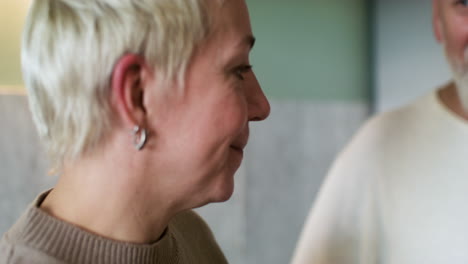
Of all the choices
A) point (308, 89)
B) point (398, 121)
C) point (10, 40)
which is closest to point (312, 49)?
point (308, 89)

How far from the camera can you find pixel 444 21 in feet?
3.90

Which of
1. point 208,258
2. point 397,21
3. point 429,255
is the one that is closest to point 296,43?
point 397,21

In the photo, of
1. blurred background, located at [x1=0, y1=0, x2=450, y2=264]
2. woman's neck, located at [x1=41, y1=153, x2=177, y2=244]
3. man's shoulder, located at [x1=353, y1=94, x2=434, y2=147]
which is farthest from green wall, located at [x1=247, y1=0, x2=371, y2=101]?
woman's neck, located at [x1=41, y1=153, x2=177, y2=244]

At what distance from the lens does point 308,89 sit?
234 centimetres

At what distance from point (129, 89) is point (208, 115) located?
10 cm

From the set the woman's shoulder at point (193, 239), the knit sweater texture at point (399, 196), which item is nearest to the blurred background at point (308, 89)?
the knit sweater texture at point (399, 196)

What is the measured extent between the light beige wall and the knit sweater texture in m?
0.83

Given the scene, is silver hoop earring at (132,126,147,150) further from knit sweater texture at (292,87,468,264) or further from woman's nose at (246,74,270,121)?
knit sweater texture at (292,87,468,264)

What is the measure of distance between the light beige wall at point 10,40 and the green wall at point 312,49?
0.94 metres

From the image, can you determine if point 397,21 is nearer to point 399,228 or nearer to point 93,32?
point 399,228

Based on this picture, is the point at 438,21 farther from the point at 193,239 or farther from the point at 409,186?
the point at 193,239

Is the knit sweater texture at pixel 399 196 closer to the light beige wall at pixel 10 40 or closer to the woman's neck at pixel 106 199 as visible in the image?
the woman's neck at pixel 106 199

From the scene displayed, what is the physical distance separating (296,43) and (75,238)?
1767 mm

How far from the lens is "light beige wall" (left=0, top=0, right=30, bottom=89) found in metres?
1.36
